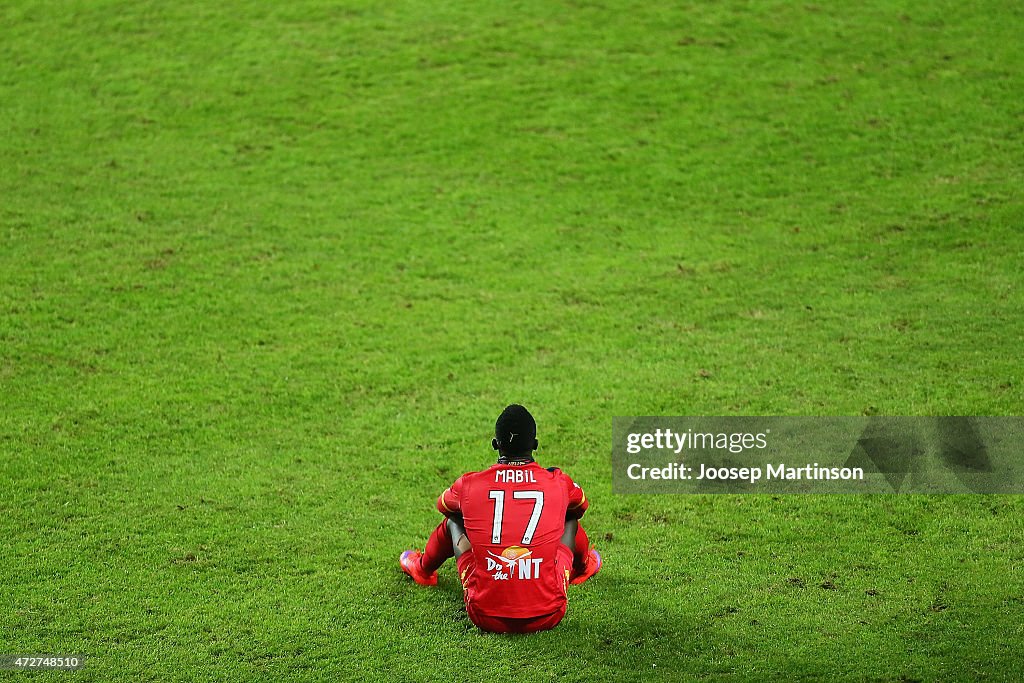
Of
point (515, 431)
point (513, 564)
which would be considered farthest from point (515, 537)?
point (515, 431)

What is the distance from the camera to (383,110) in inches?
538

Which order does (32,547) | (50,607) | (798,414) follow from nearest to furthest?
(50,607)
(32,547)
(798,414)

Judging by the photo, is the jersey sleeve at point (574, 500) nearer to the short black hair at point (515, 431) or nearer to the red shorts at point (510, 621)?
the short black hair at point (515, 431)

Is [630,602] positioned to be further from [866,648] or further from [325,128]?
[325,128]

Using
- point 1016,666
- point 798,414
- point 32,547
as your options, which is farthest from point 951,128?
point 32,547

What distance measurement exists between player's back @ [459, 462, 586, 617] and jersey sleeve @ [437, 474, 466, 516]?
0.27ft

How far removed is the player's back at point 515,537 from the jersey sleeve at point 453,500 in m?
0.08

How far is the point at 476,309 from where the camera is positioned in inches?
398

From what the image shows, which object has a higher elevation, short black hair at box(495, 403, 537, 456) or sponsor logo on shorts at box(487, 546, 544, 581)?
short black hair at box(495, 403, 537, 456)

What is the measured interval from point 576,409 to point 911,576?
304cm

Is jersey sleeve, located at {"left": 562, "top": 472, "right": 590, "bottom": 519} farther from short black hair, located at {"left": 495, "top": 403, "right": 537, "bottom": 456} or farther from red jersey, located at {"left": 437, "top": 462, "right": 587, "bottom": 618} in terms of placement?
short black hair, located at {"left": 495, "top": 403, "right": 537, "bottom": 456}

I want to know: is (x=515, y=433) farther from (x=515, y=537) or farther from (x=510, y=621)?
(x=510, y=621)

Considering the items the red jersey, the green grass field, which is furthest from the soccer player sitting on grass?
the green grass field

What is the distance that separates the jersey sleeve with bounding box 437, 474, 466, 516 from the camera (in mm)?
5652
